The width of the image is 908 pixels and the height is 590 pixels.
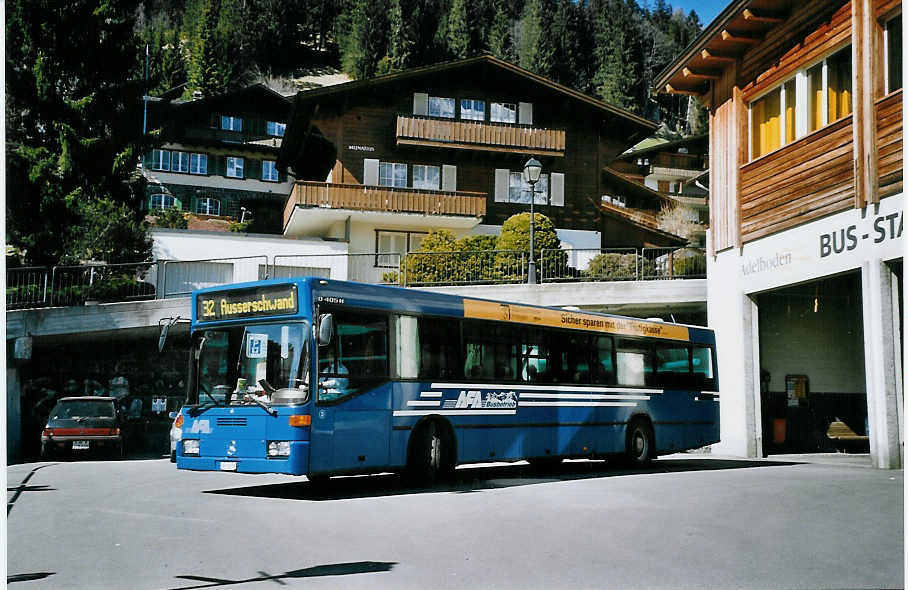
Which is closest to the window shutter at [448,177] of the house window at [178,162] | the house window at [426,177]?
the house window at [426,177]

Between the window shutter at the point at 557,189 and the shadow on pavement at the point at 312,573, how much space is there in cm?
4070

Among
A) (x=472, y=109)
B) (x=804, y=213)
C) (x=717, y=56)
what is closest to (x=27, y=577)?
(x=804, y=213)

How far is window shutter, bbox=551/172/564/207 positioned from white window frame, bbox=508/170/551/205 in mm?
265

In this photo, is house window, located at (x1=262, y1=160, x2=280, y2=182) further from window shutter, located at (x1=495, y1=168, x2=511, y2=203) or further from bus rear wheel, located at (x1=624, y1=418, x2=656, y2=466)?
bus rear wheel, located at (x1=624, y1=418, x2=656, y2=466)

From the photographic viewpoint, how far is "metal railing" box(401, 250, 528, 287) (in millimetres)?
31094

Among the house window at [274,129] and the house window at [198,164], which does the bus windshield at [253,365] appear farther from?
the house window at [274,129]

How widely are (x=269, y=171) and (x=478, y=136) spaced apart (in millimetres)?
25457

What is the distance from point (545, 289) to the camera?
87.8 feet

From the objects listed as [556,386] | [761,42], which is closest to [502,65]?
[761,42]

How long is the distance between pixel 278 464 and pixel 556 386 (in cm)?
587

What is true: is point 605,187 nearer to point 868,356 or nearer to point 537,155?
point 537,155

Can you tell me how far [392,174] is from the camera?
45.2 meters

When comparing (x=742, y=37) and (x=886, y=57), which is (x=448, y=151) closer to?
(x=742, y=37)

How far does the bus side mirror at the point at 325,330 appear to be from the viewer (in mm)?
12438
